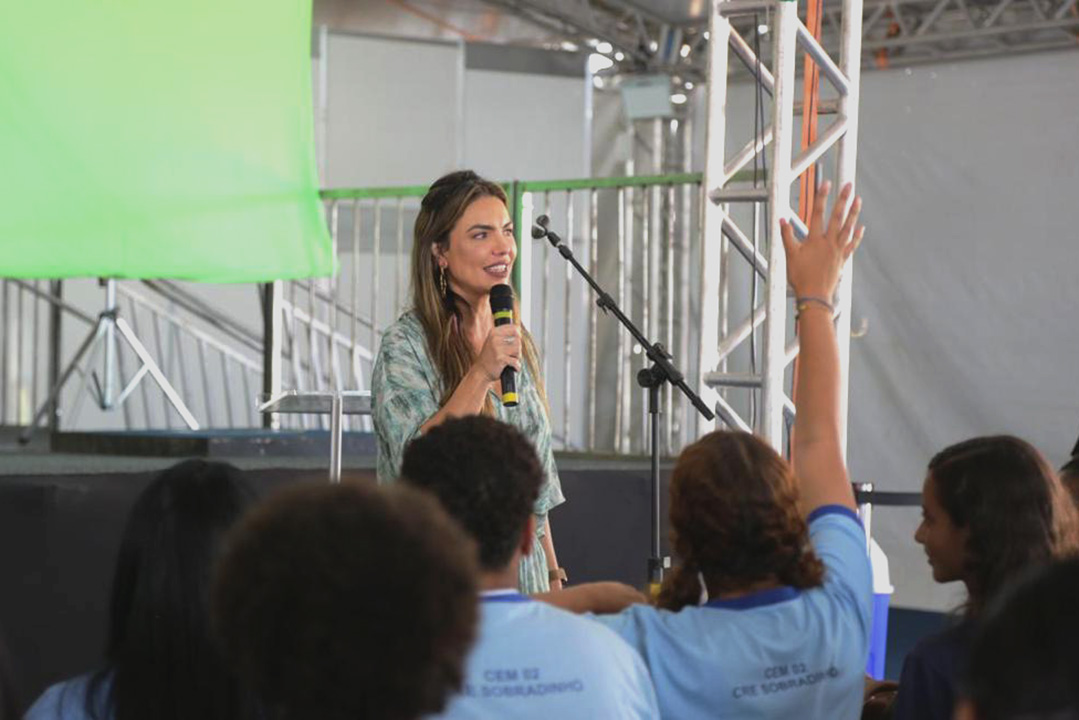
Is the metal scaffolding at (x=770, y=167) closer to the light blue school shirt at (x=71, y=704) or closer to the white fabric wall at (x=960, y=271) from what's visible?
the light blue school shirt at (x=71, y=704)

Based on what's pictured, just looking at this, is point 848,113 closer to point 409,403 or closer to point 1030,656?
point 409,403

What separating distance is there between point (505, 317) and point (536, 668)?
1279 millimetres

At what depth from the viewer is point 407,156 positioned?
30.9ft

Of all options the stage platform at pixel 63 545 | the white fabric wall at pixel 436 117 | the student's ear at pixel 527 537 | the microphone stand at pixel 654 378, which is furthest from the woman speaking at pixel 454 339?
the white fabric wall at pixel 436 117

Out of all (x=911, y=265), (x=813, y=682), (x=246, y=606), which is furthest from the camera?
(x=911, y=265)

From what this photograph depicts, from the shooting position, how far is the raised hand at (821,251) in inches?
82.9

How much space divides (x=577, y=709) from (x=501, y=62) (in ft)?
27.1

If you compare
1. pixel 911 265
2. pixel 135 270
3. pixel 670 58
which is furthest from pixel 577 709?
pixel 670 58

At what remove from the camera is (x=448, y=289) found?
2.95 meters

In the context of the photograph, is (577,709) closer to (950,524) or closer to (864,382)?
(950,524)

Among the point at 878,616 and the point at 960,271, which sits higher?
the point at 960,271

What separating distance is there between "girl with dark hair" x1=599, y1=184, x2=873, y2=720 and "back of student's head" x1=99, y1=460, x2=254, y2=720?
512 millimetres

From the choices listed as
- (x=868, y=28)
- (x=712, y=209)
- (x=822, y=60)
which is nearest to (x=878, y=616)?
(x=712, y=209)

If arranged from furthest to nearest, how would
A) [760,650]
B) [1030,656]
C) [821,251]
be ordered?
1. [821,251]
2. [760,650]
3. [1030,656]
